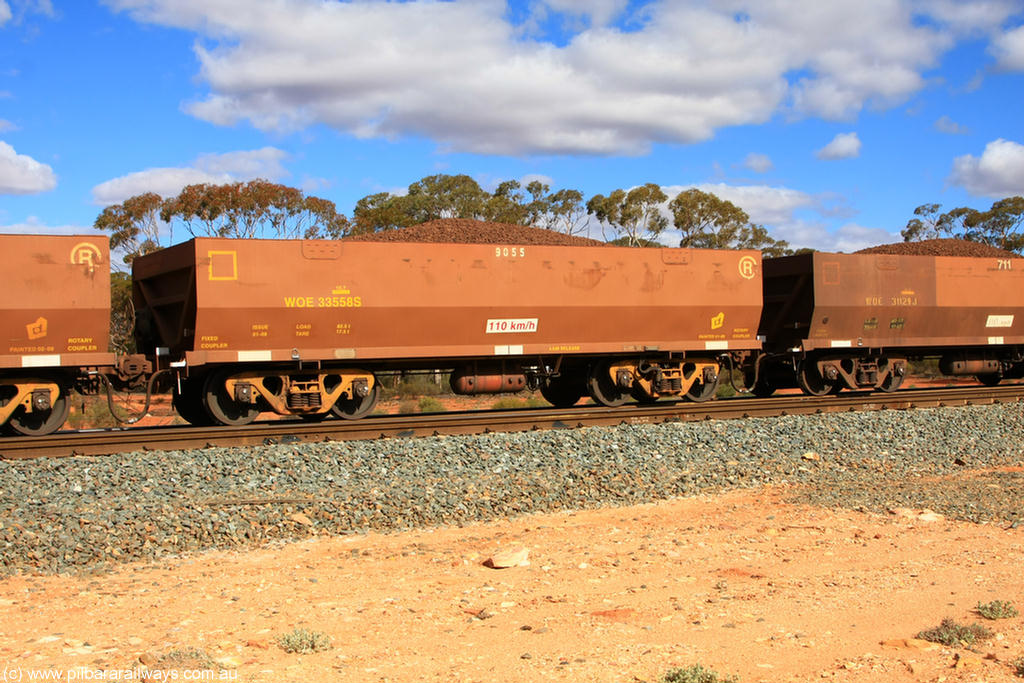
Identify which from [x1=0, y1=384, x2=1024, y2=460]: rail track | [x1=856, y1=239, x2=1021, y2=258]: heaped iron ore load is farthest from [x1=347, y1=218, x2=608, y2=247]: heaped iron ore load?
[x1=0, y1=384, x2=1024, y2=460]: rail track

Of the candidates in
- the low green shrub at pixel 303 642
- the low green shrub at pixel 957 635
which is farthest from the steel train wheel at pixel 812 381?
the low green shrub at pixel 303 642

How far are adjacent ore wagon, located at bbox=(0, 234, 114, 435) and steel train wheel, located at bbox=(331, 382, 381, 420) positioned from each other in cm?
350

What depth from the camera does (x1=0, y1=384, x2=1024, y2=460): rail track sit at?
11219 mm

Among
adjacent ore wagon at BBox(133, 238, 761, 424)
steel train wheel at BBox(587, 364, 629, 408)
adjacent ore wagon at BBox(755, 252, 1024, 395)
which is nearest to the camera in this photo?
adjacent ore wagon at BBox(133, 238, 761, 424)

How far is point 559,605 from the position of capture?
617 cm

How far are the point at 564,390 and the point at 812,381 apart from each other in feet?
18.0

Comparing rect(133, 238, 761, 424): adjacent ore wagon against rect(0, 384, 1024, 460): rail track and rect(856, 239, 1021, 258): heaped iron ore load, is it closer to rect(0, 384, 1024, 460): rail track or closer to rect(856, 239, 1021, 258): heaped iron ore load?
rect(0, 384, 1024, 460): rail track

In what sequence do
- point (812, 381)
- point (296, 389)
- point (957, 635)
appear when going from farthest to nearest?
point (812, 381) < point (296, 389) < point (957, 635)

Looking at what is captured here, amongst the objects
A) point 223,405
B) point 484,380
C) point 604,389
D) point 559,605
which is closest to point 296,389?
point 223,405

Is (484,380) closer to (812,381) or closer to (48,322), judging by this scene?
(48,322)

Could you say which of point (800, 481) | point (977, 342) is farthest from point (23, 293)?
point (977, 342)

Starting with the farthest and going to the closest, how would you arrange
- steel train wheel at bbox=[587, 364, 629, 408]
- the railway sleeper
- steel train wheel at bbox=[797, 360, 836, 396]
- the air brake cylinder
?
steel train wheel at bbox=[797, 360, 836, 396] → steel train wheel at bbox=[587, 364, 629, 408] → the air brake cylinder → the railway sleeper

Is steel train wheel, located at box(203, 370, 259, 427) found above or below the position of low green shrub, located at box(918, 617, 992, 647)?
above

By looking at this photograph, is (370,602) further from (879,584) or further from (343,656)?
(879,584)
